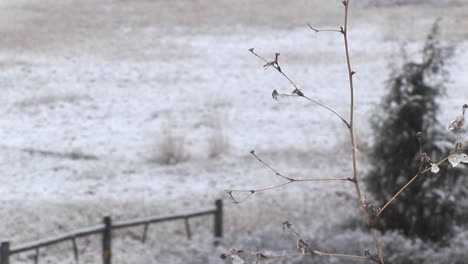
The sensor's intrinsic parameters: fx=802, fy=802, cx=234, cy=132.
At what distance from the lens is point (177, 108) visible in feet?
20.3

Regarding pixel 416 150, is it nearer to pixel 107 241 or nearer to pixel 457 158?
pixel 107 241

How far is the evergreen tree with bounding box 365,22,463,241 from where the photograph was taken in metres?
4.68

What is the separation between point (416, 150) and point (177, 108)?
2.12 meters

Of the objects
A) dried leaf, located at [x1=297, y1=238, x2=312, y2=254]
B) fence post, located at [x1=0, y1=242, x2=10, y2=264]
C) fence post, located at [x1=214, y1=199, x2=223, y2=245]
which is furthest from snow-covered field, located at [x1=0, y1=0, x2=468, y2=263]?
dried leaf, located at [x1=297, y1=238, x2=312, y2=254]

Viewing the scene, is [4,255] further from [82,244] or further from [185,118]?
[185,118]

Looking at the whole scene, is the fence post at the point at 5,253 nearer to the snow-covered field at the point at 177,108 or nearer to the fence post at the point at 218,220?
the snow-covered field at the point at 177,108

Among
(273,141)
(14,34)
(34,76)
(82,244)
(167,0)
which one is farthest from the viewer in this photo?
(273,141)

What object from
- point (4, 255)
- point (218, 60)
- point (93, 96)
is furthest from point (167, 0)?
point (4, 255)

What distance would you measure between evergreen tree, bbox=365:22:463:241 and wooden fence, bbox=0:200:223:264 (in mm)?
1014

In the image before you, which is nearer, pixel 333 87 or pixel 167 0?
pixel 167 0

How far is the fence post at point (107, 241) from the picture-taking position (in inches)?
178

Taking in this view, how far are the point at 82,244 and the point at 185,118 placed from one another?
66.8 inches

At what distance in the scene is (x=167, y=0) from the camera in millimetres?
5645

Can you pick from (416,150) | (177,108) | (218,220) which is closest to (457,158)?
(416,150)
